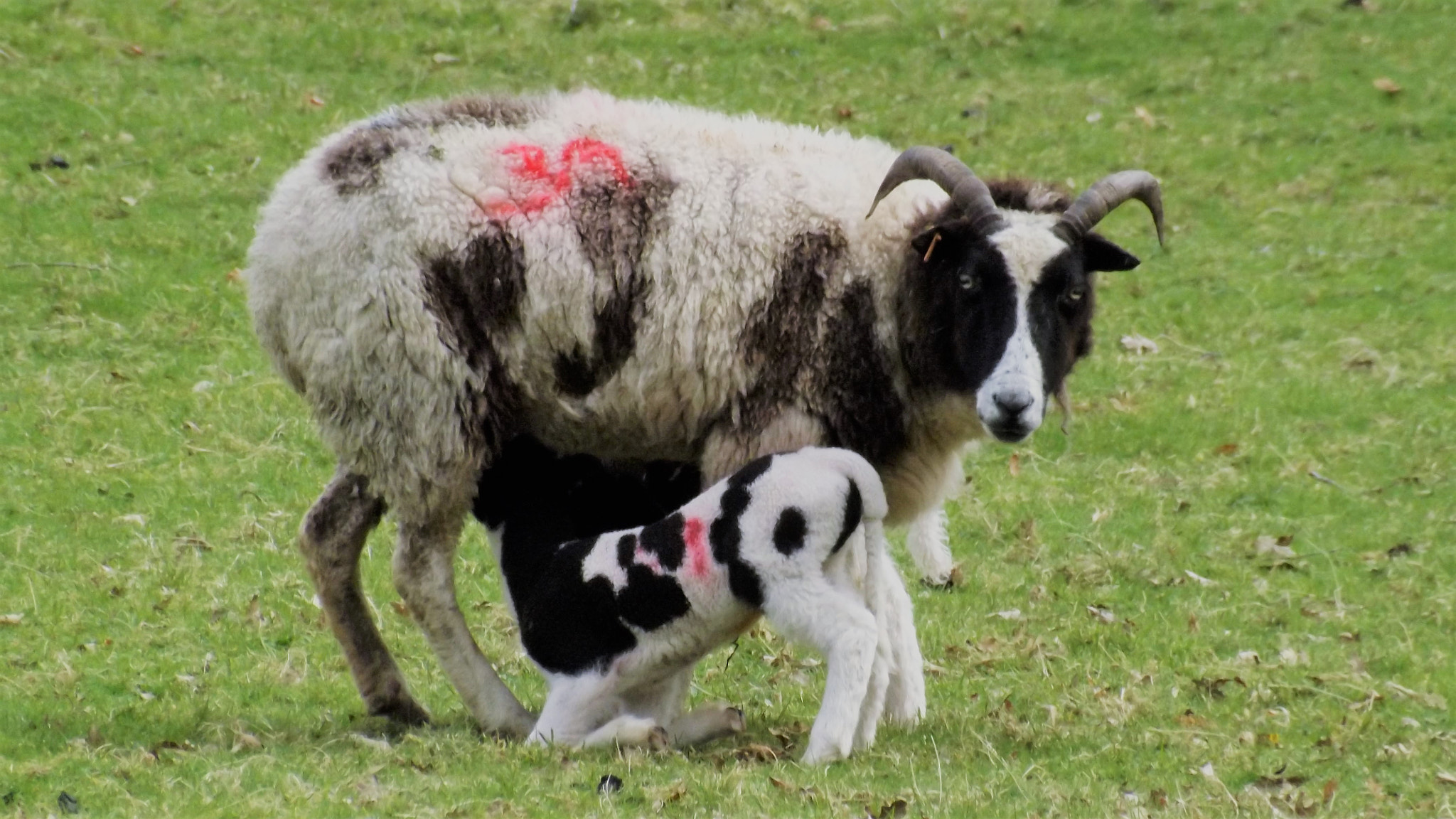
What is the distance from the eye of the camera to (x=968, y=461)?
11.2m

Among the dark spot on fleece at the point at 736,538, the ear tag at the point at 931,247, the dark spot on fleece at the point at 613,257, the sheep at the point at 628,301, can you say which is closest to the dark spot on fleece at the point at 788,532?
the dark spot on fleece at the point at 736,538

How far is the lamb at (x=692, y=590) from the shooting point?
6.59 m

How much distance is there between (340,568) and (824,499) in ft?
7.45

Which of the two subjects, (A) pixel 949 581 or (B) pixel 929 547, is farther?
(A) pixel 949 581

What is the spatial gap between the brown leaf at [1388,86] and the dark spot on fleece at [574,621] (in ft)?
43.2

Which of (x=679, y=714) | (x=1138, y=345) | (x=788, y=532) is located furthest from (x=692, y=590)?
(x=1138, y=345)

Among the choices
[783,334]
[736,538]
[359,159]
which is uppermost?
[359,159]

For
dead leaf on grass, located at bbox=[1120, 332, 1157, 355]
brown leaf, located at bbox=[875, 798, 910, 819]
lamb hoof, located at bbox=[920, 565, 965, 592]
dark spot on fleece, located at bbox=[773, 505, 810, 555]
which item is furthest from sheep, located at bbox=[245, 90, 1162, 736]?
dead leaf on grass, located at bbox=[1120, 332, 1157, 355]

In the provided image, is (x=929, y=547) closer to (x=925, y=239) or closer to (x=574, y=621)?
(x=925, y=239)

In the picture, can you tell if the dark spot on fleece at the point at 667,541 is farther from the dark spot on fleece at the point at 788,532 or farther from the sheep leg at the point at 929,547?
the sheep leg at the point at 929,547

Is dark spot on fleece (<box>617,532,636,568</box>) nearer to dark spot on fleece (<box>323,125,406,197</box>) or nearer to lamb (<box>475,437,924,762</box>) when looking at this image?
lamb (<box>475,437,924,762</box>)

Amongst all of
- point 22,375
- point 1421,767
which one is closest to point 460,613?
point 1421,767

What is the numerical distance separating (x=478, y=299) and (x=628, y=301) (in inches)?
22.6

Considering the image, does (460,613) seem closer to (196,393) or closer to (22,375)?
(196,393)
